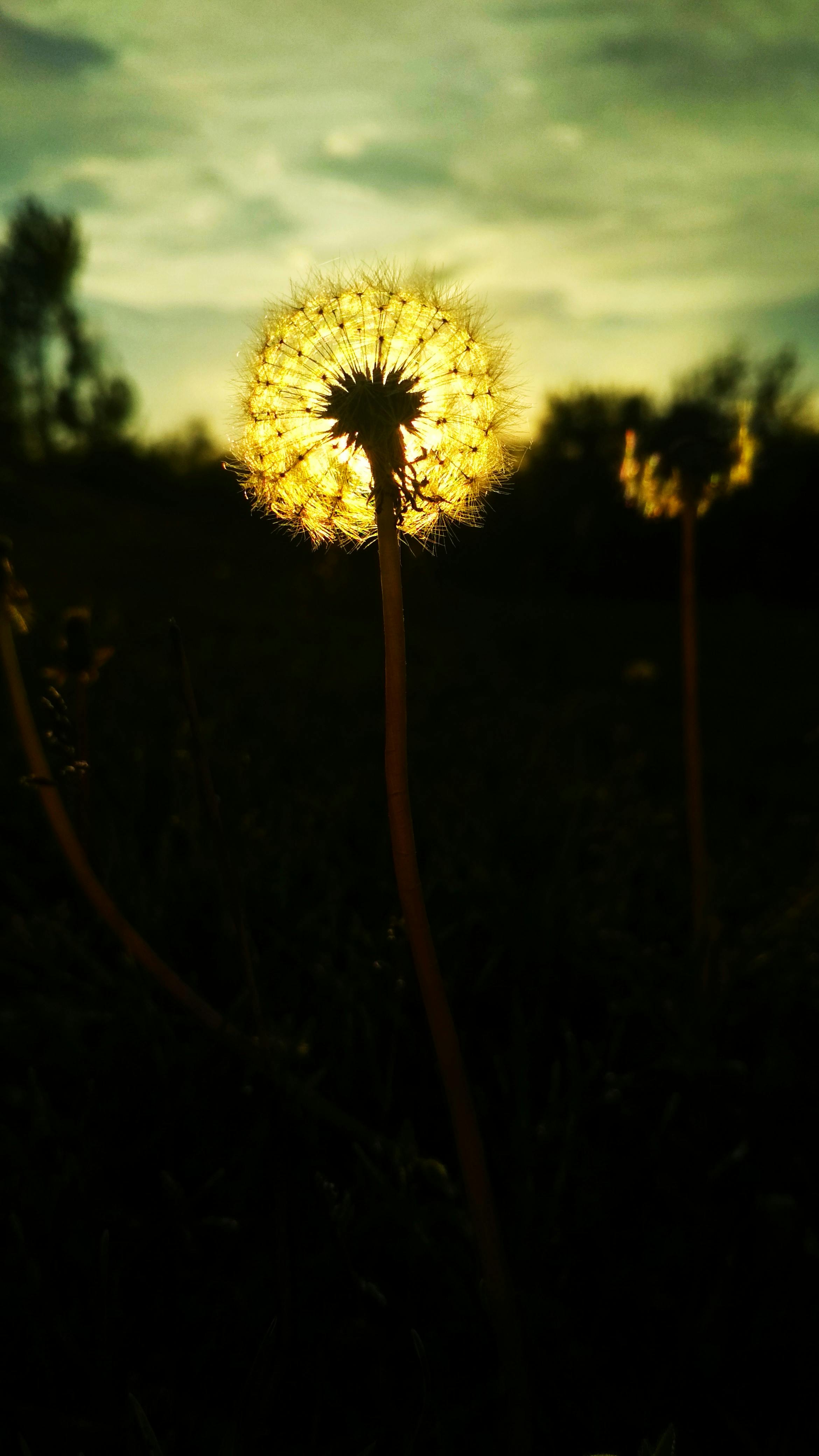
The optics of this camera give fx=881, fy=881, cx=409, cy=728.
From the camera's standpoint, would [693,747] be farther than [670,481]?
No

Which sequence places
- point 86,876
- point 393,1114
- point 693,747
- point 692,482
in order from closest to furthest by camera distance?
point 86,876 → point 393,1114 → point 693,747 → point 692,482

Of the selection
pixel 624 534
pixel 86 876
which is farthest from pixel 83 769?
pixel 624 534

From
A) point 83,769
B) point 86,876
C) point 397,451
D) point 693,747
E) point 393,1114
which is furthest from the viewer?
point 693,747

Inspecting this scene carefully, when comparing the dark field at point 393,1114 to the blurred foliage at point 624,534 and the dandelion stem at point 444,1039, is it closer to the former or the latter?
the dandelion stem at point 444,1039

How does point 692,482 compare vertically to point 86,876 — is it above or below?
above

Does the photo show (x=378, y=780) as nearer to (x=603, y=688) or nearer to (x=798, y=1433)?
(x=798, y=1433)

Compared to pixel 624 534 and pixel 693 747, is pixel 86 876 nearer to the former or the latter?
pixel 693 747

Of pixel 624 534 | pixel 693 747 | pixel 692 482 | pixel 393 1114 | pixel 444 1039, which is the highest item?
pixel 624 534

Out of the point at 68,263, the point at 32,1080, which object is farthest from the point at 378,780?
the point at 68,263
